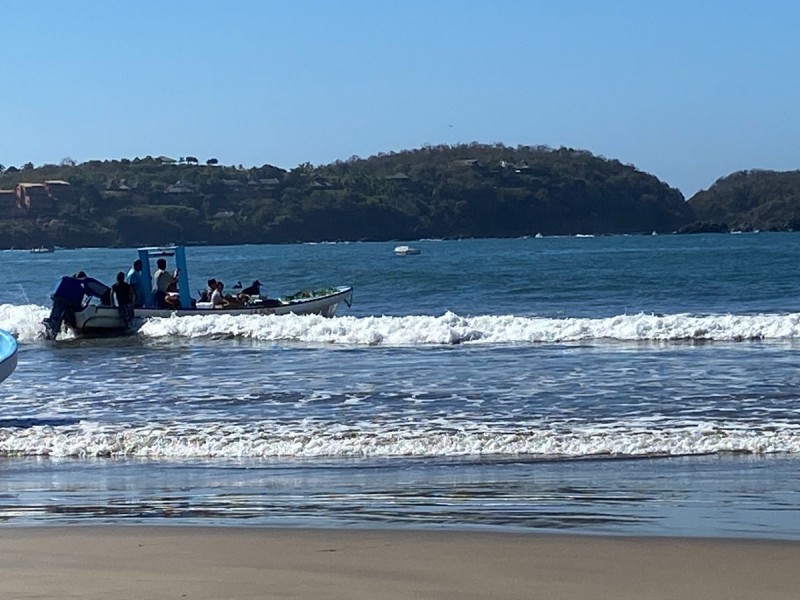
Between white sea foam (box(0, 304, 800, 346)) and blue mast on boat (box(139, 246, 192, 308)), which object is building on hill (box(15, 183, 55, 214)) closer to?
blue mast on boat (box(139, 246, 192, 308))

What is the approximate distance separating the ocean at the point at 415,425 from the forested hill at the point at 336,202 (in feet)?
319

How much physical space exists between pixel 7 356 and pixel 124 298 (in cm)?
1277

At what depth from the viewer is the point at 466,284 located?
4716cm

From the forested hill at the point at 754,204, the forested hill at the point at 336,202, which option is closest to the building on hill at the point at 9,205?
the forested hill at the point at 336,202

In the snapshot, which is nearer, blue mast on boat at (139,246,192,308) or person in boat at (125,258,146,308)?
blue mast on boat at (139,246,192,308)

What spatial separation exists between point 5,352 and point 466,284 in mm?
33088

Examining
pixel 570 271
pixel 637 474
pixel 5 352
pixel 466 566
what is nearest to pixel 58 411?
pixel 5 352

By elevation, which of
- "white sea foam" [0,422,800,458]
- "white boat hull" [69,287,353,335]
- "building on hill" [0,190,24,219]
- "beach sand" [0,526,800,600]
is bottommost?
"white sea foam" [0,422,800,458]

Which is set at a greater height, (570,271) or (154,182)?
(154,182)

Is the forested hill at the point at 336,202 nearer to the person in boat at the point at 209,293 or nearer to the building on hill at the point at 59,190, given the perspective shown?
the building on hill at the point at 59,190

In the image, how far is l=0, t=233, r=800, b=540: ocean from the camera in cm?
832

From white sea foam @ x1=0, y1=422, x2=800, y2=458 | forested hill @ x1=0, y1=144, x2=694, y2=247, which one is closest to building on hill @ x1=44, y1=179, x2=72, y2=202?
forested hill @ x1=0, y1=144, x2=694, y2=247

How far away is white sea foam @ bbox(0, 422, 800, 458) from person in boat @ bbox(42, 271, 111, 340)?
14.4m

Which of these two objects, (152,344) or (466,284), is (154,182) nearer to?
(466,284)
